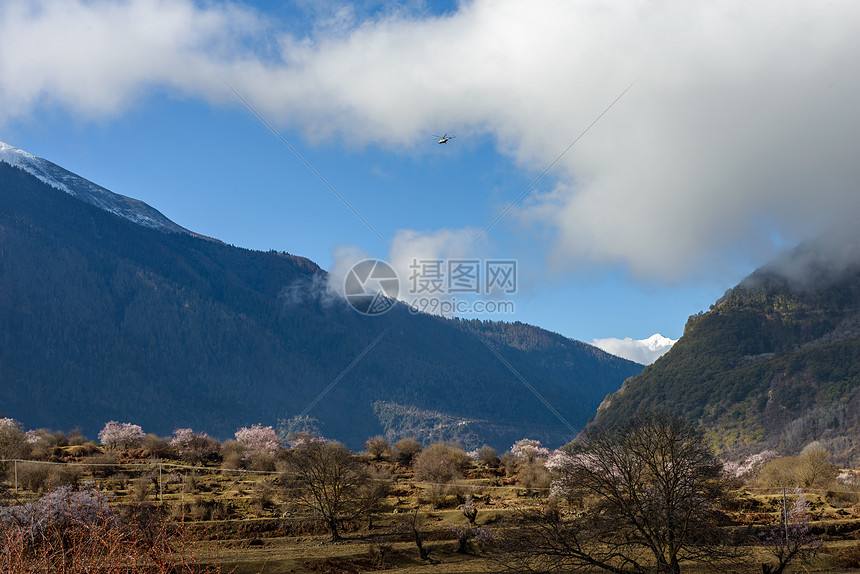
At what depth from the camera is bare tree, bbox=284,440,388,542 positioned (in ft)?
Result: 139

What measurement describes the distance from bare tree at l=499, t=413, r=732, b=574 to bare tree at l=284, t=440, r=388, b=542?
63.4 feet

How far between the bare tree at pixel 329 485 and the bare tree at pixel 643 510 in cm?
1933

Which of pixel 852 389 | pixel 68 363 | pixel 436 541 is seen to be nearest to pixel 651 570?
pixel 436 541

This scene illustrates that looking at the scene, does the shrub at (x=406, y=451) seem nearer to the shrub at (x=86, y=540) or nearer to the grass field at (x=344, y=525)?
the grass field at (x=344, y=525)

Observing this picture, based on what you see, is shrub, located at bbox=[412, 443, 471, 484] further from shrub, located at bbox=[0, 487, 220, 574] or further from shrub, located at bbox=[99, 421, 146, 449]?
shrub, located at bbox=[99, 421, 146, 449]

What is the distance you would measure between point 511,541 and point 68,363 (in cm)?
18848

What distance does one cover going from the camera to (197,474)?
60219 mm

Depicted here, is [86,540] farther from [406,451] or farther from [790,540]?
[406,451]

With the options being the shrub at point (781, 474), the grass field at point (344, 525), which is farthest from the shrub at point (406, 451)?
the shrub at point (781, 474)

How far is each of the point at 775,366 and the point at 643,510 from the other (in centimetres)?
11541

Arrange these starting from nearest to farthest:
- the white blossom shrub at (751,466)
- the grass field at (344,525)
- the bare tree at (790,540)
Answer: the bare tree at (790,540) < the grass field at (344,525) < the white blossom shrub at (751,466)

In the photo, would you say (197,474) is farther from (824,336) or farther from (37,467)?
(824,336)

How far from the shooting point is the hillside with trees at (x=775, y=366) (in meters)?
103

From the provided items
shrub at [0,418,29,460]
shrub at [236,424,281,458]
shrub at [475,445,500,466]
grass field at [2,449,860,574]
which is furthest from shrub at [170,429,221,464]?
shrub at [475,445,500,466]
